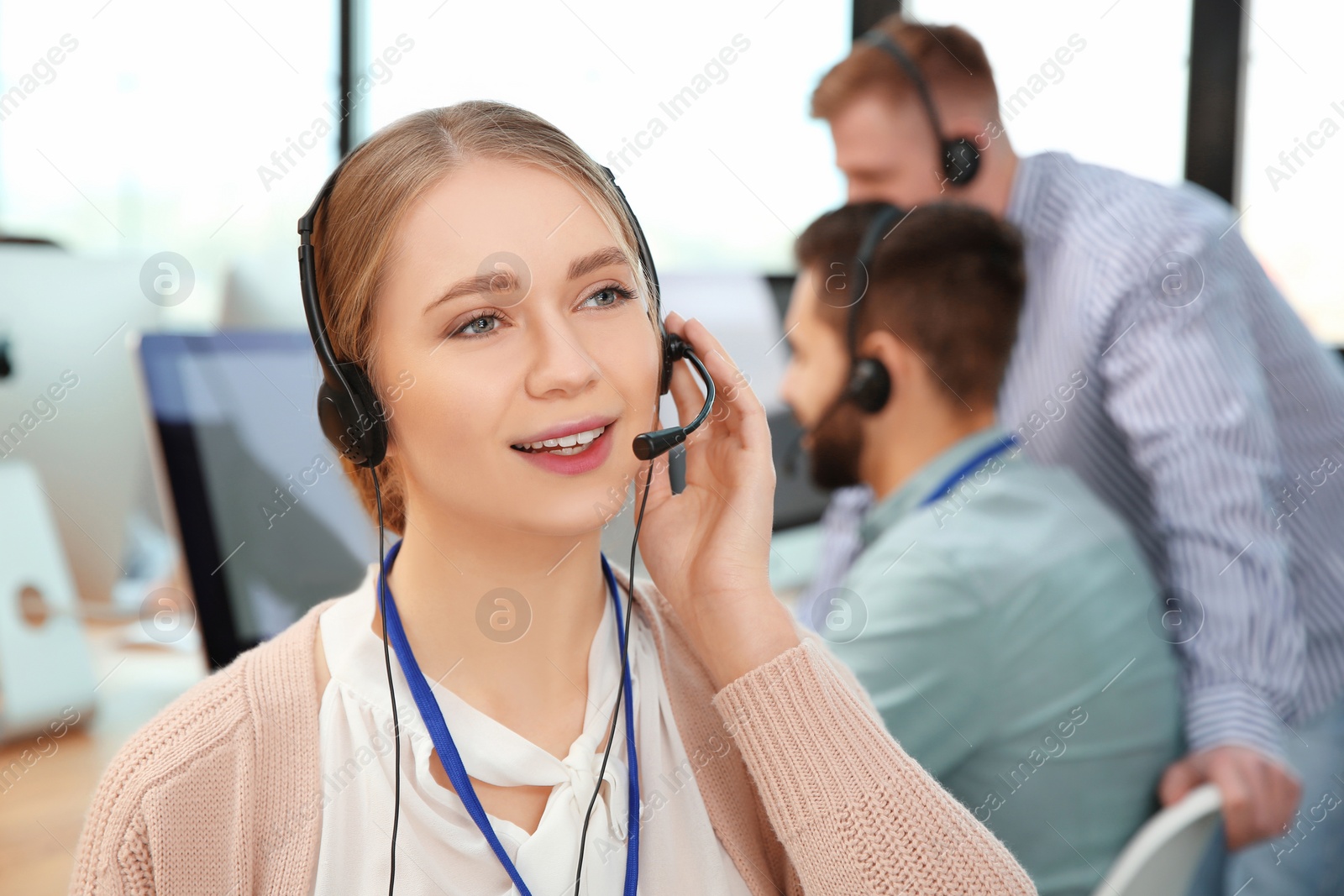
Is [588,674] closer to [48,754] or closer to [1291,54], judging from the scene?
[48,754]

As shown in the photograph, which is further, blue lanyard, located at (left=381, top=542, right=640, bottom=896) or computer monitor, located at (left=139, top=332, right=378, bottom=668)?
computer monitor, located at (left=139, top=332, right=378, bottom=668)

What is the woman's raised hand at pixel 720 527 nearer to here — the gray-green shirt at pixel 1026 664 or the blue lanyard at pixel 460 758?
the blue lanyard at pixel 460 758

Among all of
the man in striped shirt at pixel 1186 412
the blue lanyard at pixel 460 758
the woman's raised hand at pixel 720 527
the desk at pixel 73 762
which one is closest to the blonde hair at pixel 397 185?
the woman's raised hand at pixel 720 527

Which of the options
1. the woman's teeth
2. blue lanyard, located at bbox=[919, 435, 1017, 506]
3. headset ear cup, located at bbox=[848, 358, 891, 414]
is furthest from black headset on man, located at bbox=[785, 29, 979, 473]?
the woman's teeth

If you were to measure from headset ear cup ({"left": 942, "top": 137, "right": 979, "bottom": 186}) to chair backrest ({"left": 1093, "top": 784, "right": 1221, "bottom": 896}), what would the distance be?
1221 mm

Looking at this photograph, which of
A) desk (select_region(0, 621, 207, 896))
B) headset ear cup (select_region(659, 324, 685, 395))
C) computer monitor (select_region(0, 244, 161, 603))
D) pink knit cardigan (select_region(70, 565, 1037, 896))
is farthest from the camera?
computer monitor (select_region(0, 244, 161, 603))

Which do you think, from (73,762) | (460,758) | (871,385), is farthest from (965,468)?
(73,762)

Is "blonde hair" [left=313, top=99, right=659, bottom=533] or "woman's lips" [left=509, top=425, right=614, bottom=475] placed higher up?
"blonde hair" [left=313, top=99, right=659, bottom=533]

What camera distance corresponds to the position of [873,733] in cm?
91

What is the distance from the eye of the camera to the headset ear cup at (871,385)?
66.4 inches

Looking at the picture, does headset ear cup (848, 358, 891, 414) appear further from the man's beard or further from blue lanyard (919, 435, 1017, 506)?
blue lanyard (919, 435, 1017, 506)

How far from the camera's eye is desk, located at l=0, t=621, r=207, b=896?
122 cm

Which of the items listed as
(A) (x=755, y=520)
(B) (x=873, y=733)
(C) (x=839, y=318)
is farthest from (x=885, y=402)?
(B) (x=873, y=733)

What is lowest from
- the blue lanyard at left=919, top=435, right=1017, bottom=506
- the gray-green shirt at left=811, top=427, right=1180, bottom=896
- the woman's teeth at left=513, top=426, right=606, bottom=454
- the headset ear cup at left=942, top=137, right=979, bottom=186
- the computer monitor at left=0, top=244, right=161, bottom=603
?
the gray-green shirt at left=811, top=427, right=1180, bottom=896
